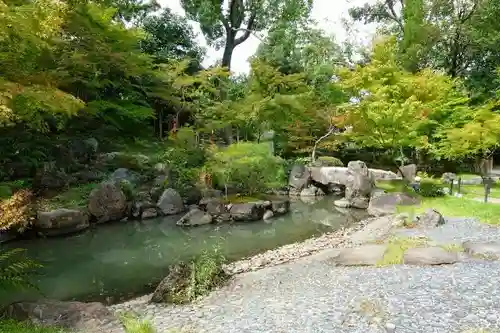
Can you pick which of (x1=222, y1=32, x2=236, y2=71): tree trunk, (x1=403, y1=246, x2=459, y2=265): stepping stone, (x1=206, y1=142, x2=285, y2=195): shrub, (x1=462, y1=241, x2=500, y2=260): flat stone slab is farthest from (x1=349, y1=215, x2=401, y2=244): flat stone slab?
(x1=222, y1=32, x2=236, y2=71): tree trunk

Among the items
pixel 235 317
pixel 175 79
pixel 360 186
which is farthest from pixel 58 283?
pixel 175 79

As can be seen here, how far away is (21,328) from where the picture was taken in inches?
180

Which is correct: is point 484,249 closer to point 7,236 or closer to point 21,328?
point 21,328

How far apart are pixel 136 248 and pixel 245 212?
4.04 meters

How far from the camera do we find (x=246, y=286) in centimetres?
643

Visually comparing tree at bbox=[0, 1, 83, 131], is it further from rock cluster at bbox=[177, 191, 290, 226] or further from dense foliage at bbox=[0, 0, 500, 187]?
rock cluster at bbox=[177, 191, 290, 226]

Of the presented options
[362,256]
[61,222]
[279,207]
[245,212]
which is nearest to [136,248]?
[61,222]

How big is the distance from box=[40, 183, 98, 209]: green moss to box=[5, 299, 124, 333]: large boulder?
7.20 meters

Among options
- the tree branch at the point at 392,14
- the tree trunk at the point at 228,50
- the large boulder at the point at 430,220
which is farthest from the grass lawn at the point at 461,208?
the tree branch at the point at 392,14

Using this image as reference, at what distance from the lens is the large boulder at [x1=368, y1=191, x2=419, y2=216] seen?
12.8 metres

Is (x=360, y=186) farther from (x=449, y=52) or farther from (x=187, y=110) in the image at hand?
(x=449, y=52)

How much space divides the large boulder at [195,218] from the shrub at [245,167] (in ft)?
6.58

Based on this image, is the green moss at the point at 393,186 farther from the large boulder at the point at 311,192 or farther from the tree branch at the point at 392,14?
the tree branch at the point at 392,14

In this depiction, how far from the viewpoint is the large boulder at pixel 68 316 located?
4.86 m
